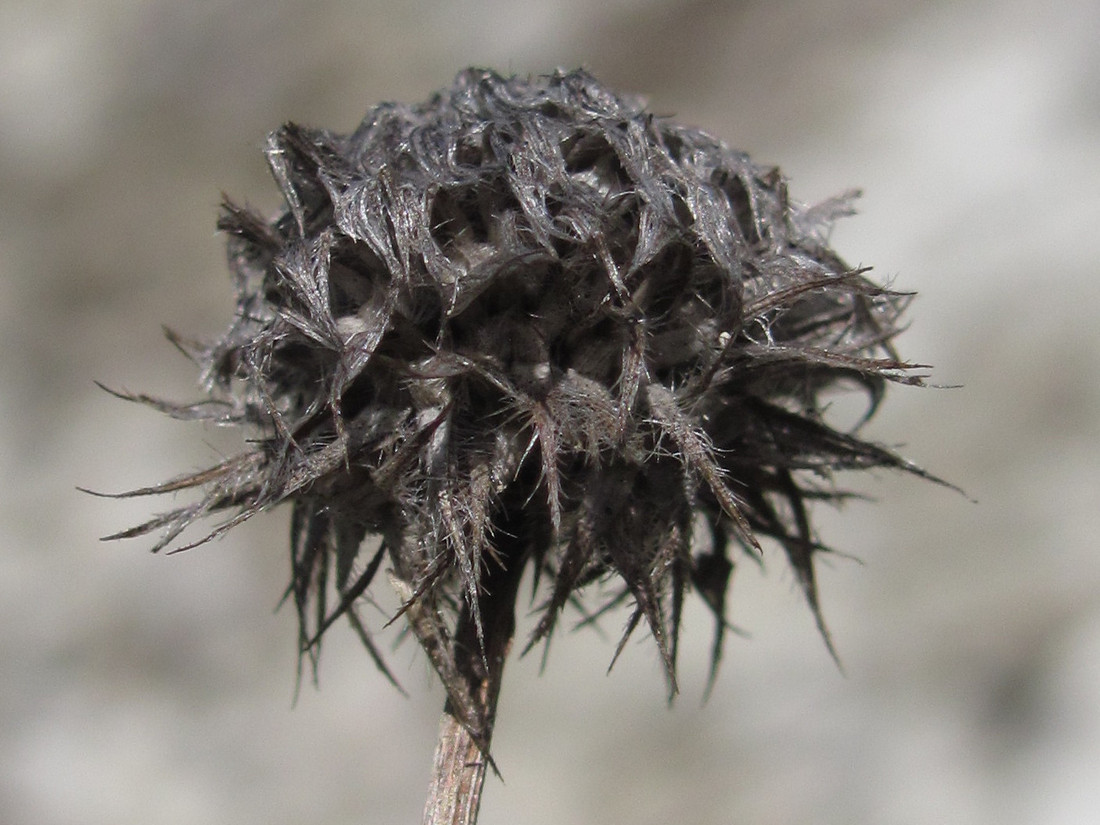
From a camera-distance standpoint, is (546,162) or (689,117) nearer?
(546,162)

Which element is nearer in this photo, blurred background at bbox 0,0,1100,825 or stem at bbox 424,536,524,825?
stem at bbox 424,536,524,825

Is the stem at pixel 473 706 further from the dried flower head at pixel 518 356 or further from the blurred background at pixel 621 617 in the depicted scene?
the blurred background at pixel 621 617

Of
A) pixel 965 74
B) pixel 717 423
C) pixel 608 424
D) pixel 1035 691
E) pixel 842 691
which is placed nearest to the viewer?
pixel 608 424

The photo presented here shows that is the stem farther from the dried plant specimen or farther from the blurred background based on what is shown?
the blurred background

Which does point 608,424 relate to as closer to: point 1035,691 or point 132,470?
point 1035,691

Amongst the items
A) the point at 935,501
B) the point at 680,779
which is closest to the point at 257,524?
the point at 680,779

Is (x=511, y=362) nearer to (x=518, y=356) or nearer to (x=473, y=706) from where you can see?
(x=518, y=356)

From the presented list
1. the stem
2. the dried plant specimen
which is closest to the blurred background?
the stem
